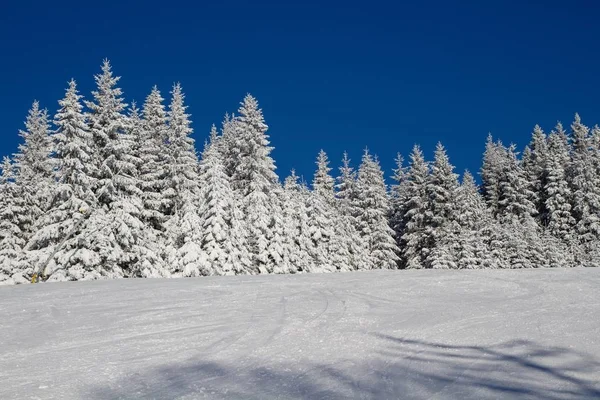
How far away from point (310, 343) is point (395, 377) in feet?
5.51

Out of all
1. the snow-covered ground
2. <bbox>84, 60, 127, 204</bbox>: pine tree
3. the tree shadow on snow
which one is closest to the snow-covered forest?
<bbox>84, 60, 127, 204</bbox>: pine tree

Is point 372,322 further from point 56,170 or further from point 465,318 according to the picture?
point 56,170

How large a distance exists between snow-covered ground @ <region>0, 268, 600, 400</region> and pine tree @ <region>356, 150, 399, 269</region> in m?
32.9

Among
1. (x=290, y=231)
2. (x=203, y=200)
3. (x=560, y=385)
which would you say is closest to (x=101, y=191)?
(x=203, y=200)

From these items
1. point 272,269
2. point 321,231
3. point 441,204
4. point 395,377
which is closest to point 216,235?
point 272,269

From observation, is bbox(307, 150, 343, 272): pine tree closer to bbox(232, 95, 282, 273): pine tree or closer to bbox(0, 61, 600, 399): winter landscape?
bbox(0, 61, 600, 399): winter landscape

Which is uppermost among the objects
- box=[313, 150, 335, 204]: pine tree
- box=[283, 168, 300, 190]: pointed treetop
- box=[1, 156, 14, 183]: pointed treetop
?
box=[313, 150, 335, 204]: pine tree

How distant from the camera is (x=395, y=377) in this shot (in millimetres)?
4984

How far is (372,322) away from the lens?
304 inches

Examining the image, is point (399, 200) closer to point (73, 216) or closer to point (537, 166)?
point (537, 166)

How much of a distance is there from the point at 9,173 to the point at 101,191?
8.81m

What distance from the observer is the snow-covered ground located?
4707mm

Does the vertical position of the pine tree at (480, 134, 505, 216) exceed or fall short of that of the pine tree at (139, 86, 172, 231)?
it exceeds it

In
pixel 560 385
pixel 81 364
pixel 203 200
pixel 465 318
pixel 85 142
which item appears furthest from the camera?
pixel 203 200
